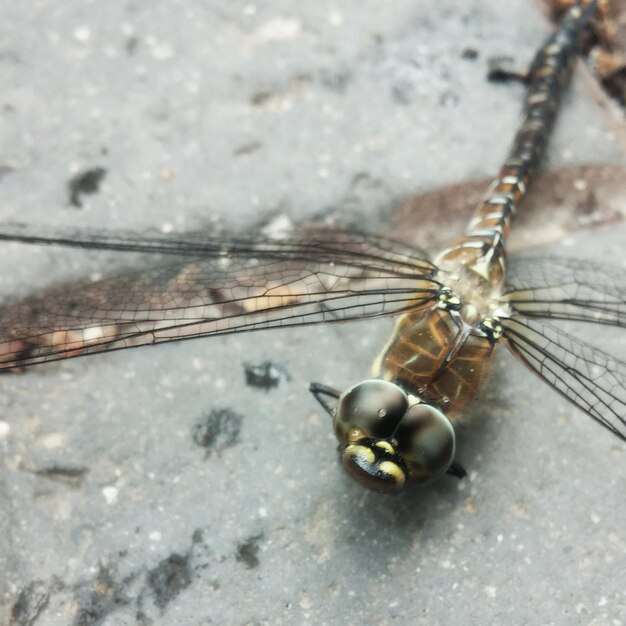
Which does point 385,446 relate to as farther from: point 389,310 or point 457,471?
point 389,310

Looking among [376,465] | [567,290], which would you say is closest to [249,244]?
[376,465]

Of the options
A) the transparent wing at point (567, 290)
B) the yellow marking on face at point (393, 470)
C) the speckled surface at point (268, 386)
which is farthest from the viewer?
the transparent wing at point (567, 290)

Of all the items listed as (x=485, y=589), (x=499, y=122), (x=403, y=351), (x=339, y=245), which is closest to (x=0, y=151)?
(x=339, y=245)

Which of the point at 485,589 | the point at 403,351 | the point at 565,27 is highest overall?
the point at 565,27

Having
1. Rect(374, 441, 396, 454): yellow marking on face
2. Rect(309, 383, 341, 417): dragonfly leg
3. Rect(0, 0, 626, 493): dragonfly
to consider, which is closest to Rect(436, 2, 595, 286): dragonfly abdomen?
Rect(0, 0, 626, 493): dragonfly

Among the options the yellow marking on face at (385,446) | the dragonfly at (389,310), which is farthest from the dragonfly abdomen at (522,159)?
the yellow marking on face at (385,446)

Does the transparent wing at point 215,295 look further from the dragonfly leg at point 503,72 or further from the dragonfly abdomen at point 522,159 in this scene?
the dragonfly leg at point 503,72

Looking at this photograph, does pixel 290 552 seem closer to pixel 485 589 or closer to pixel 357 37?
pixel 485 589

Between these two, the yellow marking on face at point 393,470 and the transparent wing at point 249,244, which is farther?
the transparent wing at point 249,244
